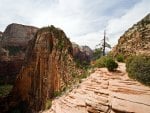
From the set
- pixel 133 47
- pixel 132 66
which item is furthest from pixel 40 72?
pixel 132 66

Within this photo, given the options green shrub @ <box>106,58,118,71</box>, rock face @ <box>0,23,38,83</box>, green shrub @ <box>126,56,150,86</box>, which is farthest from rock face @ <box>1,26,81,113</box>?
rock face @ <box>0,23,38,83</box>

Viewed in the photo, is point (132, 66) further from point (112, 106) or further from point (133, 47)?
point (133, 47)

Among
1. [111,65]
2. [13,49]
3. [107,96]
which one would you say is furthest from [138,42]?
[13,49]

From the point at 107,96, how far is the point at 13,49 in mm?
52756

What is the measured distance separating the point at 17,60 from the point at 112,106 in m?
48.6

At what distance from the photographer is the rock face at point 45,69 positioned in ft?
97.1

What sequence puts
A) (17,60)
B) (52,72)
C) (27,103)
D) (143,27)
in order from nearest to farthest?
(143,27) < (52,72) < (27,103) < (17,60)

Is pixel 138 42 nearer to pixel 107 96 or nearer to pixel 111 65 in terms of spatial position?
Answer: pixel 111 65

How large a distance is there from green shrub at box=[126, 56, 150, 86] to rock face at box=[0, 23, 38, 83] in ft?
141

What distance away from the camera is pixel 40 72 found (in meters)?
35.3

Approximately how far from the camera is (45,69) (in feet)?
111

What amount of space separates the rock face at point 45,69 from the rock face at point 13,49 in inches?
579

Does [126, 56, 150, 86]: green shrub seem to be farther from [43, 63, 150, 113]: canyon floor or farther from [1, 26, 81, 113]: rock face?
[1, 26, 81, 113]: rock face

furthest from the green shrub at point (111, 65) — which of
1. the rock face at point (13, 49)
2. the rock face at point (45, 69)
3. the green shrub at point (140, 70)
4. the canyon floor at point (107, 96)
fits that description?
the rock face at point (13, 49)
